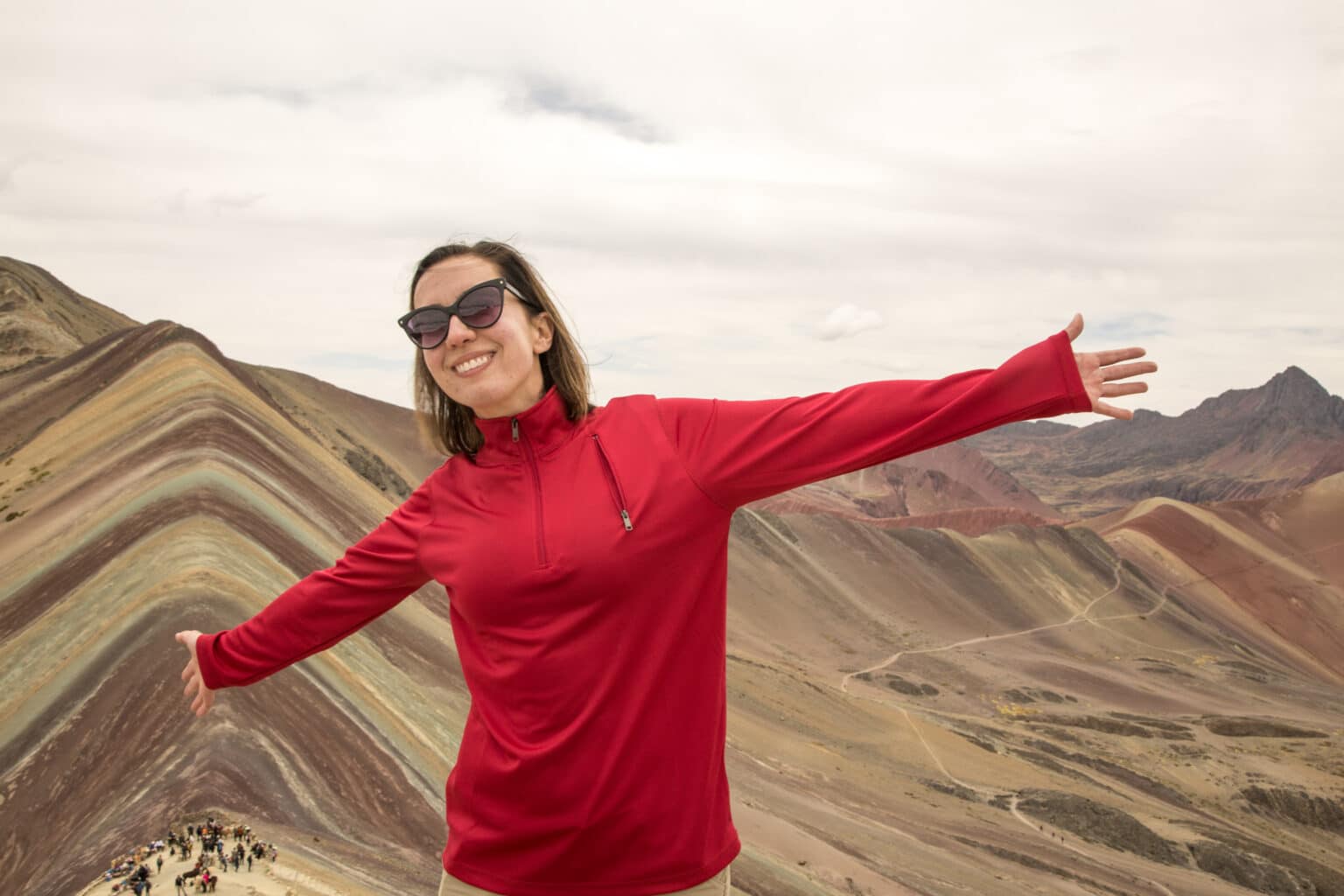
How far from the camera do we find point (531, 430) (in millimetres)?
3314

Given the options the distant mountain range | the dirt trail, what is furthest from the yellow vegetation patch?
the dirt trail

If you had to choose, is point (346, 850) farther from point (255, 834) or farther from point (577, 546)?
point (577, 546)

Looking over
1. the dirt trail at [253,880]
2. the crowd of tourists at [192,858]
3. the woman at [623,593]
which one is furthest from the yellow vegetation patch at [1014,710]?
the woman at [623,593]

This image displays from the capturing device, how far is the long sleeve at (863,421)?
113 inches

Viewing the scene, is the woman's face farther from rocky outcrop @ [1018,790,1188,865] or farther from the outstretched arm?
rocky outcrop @ [1018,790,1188,865]

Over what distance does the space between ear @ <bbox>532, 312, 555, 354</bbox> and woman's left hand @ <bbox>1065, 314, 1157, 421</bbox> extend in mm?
A: 1642

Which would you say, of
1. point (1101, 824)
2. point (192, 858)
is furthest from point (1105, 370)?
point (1101, 824)

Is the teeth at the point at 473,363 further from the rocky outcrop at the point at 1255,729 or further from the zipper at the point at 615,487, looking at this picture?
the rocky outcrop at the point at 1255,729

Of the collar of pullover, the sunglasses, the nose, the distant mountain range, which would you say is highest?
the sunglasses

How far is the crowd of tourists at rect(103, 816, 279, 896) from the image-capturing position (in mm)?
6590

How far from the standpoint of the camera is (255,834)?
837 cm

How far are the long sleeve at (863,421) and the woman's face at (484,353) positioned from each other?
2.01 ft

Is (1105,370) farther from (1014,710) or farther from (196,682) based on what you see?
(1014,710)

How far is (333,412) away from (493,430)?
4606 centimetres
